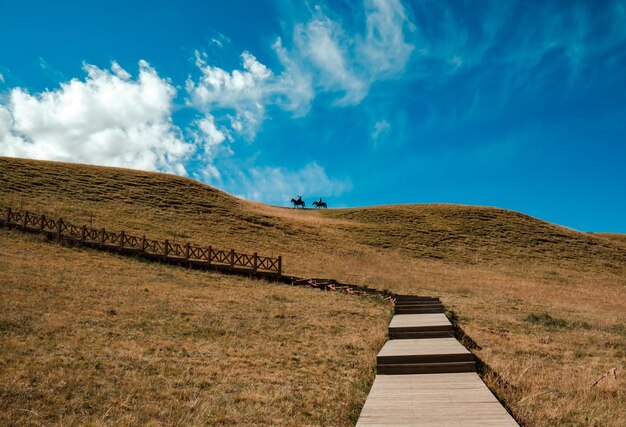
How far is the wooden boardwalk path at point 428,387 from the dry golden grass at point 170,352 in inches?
33.4

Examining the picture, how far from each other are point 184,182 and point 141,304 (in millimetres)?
56275

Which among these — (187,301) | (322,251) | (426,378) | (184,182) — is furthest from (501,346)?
(184,182)

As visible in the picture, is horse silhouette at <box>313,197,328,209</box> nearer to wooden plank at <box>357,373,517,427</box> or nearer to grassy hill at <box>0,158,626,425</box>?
grassy hill at <box>0,158,626,425</box>

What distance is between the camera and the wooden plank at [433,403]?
22.5 ft

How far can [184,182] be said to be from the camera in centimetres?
7281

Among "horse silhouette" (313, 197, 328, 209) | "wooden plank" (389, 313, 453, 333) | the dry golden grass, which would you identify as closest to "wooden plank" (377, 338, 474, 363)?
the dry golden grass

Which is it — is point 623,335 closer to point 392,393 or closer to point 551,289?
point 392,393

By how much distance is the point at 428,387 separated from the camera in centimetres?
876

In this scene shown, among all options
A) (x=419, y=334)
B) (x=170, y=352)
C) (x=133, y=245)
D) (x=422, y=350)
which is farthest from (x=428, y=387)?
(x=133, y=245)

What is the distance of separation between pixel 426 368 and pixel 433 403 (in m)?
2.37

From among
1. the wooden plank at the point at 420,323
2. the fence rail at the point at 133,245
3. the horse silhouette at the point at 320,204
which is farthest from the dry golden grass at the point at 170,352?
the horse silhouette at the point at 320,204

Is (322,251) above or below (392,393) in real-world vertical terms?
above

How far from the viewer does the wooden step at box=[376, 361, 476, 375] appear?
388 inches

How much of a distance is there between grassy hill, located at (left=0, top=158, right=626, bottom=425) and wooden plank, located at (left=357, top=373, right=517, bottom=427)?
3.48ft
